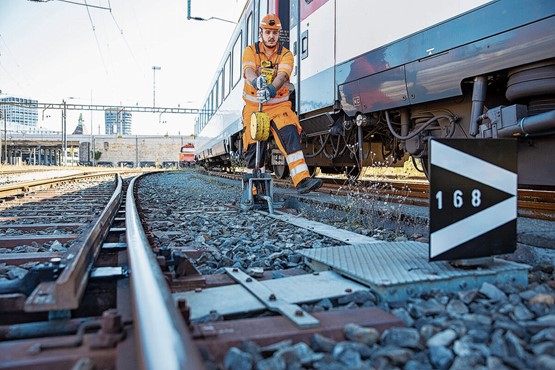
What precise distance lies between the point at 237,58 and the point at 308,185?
5.61 meters

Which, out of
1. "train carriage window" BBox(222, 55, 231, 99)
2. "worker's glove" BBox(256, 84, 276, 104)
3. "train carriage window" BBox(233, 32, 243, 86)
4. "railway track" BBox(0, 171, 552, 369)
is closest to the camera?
"railway track" BBox(0, 171, 552, 369)

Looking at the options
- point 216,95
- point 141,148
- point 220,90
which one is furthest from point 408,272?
point 141,148

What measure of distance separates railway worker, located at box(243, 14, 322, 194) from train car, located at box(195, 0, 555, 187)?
0.49 meters

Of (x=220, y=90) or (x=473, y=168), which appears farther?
(x=220, y=90)

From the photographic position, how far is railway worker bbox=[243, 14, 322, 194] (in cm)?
563

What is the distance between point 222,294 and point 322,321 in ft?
1.85

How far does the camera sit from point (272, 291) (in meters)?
2.10

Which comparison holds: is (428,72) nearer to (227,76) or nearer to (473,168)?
(473,168)

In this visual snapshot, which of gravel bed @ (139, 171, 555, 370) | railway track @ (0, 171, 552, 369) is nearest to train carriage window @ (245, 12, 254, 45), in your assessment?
railway track @ (0, 171, 552, 369)

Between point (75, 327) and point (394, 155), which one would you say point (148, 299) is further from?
point (394, 155)

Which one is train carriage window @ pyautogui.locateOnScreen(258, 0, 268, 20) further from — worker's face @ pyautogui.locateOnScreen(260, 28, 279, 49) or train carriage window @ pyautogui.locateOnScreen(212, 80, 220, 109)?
train carriage window @ pyautogui.locateOnScreen(212, 80, 220, 109)

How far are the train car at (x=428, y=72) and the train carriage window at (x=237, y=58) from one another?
9.77 feet

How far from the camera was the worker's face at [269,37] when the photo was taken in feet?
19.0

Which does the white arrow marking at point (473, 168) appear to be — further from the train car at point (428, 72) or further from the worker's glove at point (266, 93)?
the worker's glove at point (266, 93)
